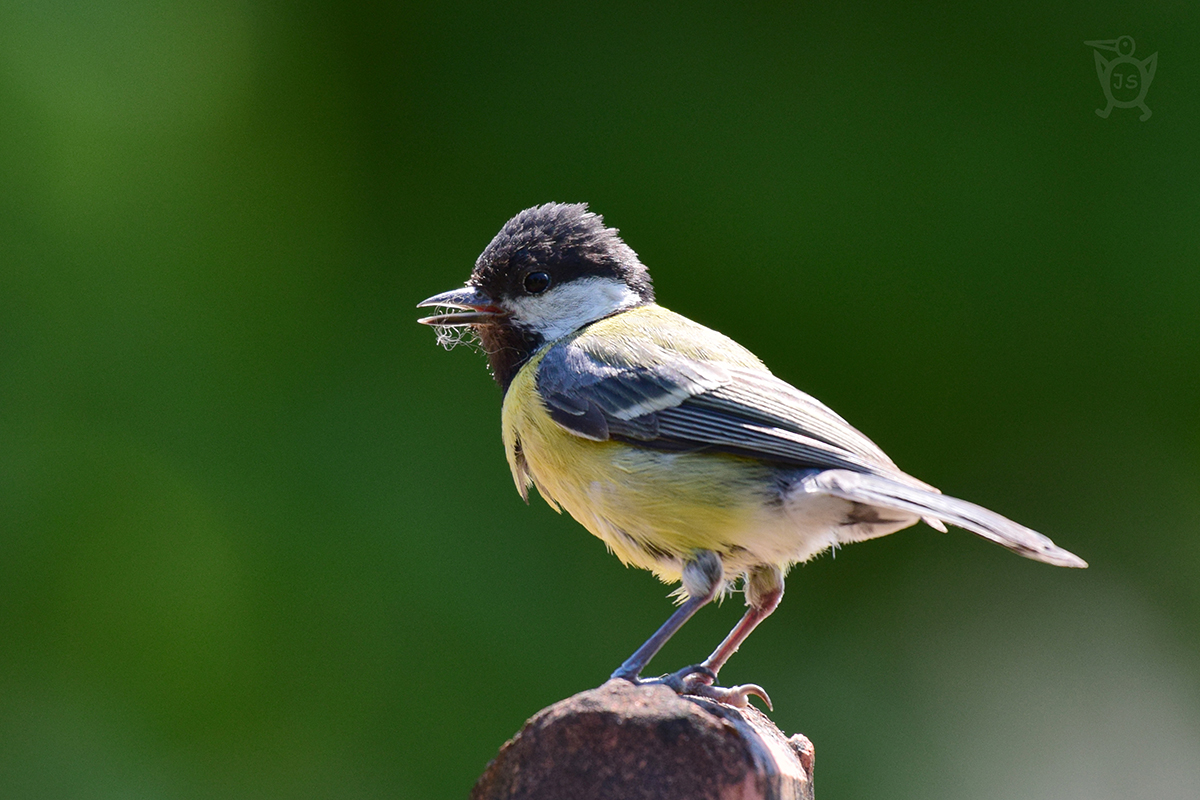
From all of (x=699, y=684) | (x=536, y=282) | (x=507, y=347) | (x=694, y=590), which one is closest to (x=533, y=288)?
(x=536, y=282)

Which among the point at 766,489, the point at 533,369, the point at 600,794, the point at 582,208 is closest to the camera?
the point at 600,794

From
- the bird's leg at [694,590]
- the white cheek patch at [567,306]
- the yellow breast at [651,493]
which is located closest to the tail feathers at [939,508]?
the yellow breast at [651,493]

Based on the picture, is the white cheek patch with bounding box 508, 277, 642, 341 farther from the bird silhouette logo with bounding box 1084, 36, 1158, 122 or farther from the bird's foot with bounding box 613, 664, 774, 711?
the bird silhouette logo with bounding box 1084, 36, 1158, 122

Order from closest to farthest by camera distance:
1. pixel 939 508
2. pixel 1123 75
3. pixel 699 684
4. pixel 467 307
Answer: pixel 939 508 < pixel 699 684 < pixel 467 307 < pixel 1123 75

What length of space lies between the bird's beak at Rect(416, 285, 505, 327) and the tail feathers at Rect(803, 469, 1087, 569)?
36.2 inches

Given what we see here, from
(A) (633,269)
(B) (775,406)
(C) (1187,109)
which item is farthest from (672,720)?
(C) (1187,109)

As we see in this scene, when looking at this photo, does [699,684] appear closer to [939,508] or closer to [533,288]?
[939,508]

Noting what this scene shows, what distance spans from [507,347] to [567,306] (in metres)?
0.18

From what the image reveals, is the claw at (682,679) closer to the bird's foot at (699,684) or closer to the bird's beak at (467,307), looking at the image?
the bird's foot at (699,684)

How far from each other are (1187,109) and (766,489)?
8.47 feet

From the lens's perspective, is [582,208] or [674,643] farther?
[674,643]

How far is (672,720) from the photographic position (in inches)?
59.6

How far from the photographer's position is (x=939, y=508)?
77.0 inches

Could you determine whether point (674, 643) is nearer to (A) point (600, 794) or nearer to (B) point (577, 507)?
(B) point (577, 507)
